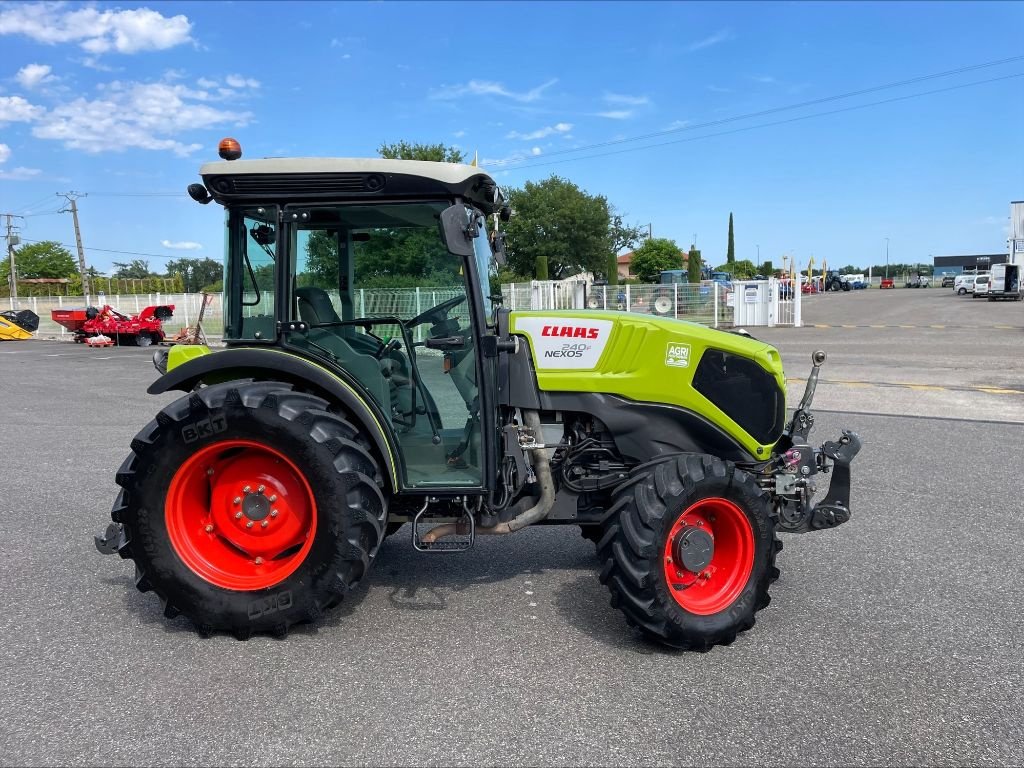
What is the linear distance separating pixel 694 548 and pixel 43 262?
88.8m

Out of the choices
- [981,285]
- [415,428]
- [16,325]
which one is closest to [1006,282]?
[981,285]

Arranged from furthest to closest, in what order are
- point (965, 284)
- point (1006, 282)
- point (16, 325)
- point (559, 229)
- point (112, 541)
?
point (559, 229)
point (965, 284)
point (1006, 282)
point (16, 325)
point (112, 541)

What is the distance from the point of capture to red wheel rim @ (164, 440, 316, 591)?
3727 millimetres

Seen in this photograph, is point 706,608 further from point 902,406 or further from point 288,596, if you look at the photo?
point 902,406

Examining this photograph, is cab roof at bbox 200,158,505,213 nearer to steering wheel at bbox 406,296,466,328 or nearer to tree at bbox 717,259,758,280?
steering wheel at bbox 406,296,466,328

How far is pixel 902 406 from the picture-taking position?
1034 cm

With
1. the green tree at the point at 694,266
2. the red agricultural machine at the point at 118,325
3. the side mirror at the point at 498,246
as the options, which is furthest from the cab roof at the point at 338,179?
the green tree at the point at 694,266

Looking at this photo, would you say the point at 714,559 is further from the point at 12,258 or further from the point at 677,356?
the point at 12,258

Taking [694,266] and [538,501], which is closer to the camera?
[538,501]

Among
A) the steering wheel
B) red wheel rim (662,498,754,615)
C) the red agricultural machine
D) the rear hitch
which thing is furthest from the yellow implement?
red wheel rim (662,498,754,615)

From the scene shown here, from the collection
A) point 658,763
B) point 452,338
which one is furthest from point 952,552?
point 452,338

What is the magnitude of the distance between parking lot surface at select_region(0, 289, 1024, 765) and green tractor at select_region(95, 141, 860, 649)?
A: 324 millimetres

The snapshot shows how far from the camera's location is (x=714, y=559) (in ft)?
12.5

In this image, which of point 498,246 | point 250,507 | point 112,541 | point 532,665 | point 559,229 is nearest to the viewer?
point 532,665
